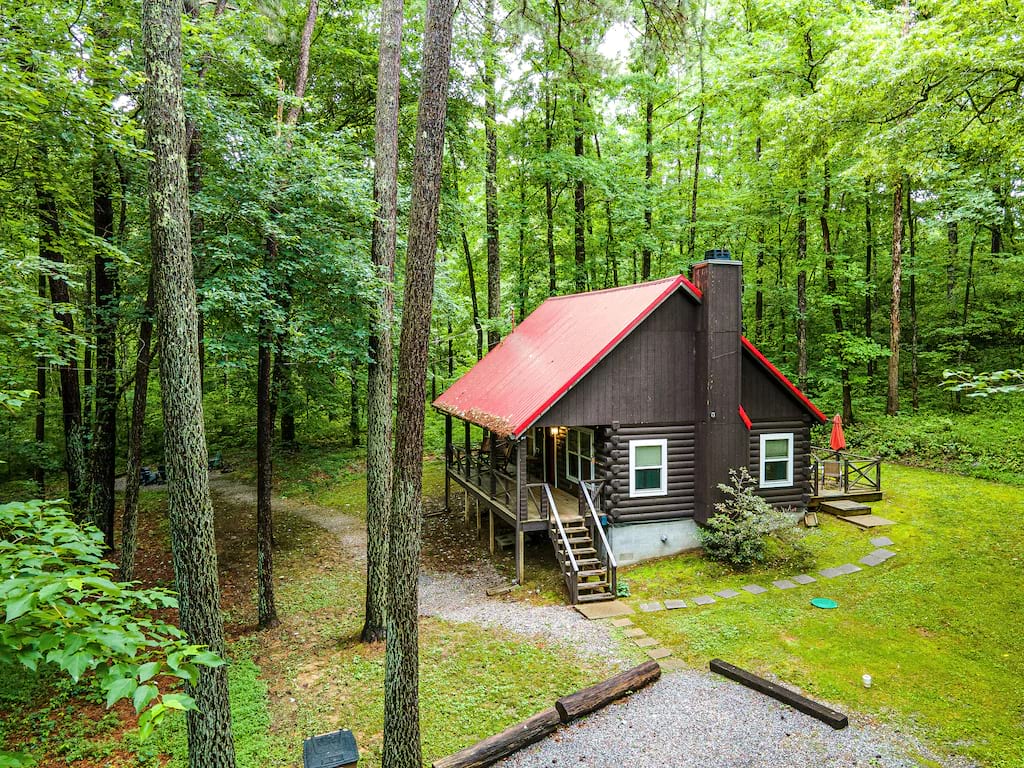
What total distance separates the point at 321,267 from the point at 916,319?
25.9 metres

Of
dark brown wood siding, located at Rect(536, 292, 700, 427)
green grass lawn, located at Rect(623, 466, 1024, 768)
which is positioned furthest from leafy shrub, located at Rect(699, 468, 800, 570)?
dark brown wood siding, located at Rect(536, 292, 700, 427)

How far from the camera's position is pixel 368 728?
735cm

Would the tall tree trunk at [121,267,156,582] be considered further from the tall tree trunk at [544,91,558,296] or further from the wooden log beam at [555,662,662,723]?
the tall tree trunk at [544,91,558,296]

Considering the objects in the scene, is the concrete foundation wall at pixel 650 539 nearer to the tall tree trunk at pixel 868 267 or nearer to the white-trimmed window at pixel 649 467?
the white-trimmed window at pixel 649 467

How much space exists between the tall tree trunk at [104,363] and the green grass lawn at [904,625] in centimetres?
1212

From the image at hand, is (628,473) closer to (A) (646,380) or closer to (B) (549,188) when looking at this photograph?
(A) (646,380)

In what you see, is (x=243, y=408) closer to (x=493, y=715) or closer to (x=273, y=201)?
(x=273, y=201)

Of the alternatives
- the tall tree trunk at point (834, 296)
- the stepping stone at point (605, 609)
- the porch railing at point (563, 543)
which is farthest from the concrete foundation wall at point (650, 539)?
the tall tree trunk at point (834, 296)

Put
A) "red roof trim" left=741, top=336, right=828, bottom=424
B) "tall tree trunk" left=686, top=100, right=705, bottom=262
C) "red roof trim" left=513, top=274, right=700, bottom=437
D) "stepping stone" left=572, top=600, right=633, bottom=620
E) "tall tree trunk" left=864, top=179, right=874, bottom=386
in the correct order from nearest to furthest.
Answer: "stepping stone" left=572, top=600, right=633, bottom=620, "red roof trim" left=513, top=274, right=700, bottom=437, "red roof trim" left=741, top=336, right=828, bottom=424, "tall tree trunk" left=864, top=179, right=874, bottom=386, "tall tree trunk" left=686, top=100, right=705, bottom=262

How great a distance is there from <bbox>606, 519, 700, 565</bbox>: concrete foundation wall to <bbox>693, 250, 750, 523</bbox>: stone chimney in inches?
28.1

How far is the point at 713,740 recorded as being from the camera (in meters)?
6.87

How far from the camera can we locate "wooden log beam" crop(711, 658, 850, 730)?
7.00 metres

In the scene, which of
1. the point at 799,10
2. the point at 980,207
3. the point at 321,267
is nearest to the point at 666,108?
the point at 799,10

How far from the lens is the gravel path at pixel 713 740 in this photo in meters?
6.50
